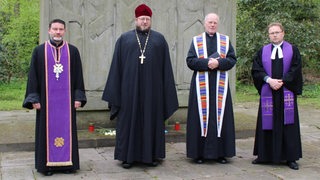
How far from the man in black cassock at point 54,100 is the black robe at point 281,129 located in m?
2.42

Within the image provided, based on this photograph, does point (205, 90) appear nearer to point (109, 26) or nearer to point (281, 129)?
point (281, 129)

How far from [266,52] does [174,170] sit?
6.44 ft

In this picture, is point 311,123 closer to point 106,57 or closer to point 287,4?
point 106,57

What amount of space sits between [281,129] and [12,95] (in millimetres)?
10079

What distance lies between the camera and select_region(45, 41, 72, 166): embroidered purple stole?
532 cm

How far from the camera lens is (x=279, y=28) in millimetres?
5750

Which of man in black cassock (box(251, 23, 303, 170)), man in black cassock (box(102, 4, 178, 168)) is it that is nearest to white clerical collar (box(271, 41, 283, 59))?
man in black cassock (box(251, 23, 303, 170))

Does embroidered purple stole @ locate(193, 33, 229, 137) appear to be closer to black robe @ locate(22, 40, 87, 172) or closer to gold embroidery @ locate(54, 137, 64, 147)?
black robe @ locate(22, 40, 87, 172)

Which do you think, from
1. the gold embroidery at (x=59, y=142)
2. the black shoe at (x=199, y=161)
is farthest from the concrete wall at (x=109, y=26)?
the gold embroidery at (x=59, y=142)

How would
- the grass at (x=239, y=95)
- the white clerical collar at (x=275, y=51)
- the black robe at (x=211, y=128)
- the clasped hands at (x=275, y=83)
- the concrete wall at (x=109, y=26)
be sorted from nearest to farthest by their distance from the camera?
1. the clasped hands at (x=275, y=83)
2. the white clerical collar at (x=275, y=51)
3. the black robe at (x=211, y=128)
4. the concrete wall at (x=109, y=26)
5. the grass at (x=239, y=95)

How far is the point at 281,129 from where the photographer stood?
5.82 m

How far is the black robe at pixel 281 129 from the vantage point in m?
5.75

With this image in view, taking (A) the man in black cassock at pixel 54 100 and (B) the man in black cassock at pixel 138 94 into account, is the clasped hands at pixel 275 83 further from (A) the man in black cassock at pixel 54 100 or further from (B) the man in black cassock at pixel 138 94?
(A) the man in black cassock at pixel 54 100

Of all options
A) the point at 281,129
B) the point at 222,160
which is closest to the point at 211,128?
the point at 222,160
